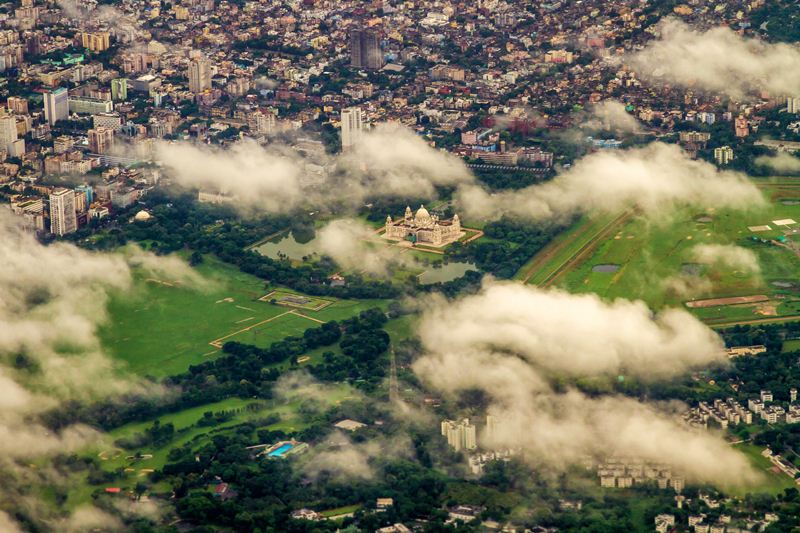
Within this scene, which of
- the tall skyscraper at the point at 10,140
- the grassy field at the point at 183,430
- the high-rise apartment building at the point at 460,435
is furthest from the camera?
the tall skyscraper at the point at 10,140

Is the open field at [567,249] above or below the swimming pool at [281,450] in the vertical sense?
above

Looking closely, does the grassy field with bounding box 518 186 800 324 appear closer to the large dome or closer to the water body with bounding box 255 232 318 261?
the large dome

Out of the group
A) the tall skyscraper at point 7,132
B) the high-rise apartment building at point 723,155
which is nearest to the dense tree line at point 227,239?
the tall skyscraper at point 7,132

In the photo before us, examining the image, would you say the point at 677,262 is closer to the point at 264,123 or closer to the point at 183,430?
the point at 183,430

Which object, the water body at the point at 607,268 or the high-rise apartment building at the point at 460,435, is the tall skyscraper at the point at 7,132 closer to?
the water body at the point at 607,268

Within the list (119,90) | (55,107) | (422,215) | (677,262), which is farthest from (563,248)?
(119,90)
